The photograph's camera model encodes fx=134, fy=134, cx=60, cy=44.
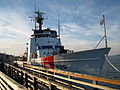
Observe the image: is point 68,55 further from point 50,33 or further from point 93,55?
point 50,33

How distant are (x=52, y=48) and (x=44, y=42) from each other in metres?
1.77

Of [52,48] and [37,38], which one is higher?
[37,38]

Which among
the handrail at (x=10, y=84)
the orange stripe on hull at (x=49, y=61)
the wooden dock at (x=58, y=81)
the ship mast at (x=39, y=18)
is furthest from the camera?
the ship mast at (x=39, y=18)

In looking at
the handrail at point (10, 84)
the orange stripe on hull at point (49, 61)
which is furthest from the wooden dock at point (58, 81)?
the orange stripe on hull at point (49, 61)

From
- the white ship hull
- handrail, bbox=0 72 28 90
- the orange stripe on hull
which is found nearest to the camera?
handrail, bbox=0 72 28 90

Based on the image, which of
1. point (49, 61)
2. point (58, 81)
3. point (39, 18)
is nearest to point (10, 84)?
point (58, 81)

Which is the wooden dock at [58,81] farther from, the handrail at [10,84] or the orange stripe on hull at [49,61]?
the orange stripe on hull at [49,61]

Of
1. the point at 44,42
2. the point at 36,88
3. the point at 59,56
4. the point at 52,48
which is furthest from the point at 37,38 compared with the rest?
the point at 36,88

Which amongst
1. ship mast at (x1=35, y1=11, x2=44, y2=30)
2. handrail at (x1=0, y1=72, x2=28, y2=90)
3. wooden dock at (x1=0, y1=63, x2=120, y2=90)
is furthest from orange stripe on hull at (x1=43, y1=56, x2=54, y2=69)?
ship mast at (x1=35, y1=11, x2=44, y2=30)

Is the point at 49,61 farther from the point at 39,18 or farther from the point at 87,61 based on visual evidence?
the point at 39,18

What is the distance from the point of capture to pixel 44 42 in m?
18.5

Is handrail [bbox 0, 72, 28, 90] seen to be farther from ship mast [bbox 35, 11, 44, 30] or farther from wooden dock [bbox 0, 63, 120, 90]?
ship mast [bbox 35, 11, 44, 30]

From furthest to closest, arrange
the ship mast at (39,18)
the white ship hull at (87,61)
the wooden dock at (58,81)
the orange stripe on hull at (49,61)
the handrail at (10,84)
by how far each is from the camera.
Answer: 1. the ship mast at (39,18)
2. the orange stripe on hull at (49,61)
3. the white ship hull at (87,61)
4. the handrail at (10,84)
5. the wooden dock at (58,81)

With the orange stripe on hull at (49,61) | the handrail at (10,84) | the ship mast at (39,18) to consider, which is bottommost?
the handrail at (10,84)
